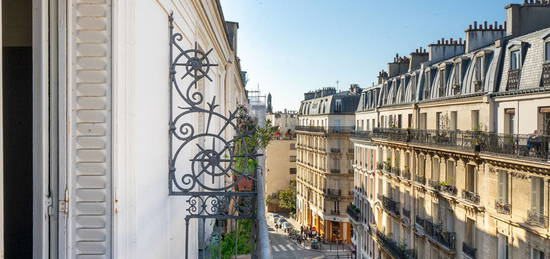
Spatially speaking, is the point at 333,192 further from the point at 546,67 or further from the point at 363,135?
the point at 546,67

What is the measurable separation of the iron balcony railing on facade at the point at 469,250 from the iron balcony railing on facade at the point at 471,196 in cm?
210

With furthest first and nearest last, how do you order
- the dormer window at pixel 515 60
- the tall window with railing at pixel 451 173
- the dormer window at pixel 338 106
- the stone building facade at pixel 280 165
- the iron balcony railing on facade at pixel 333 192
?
1. the stone building facade at pixel 280 165
2. the dormer window at pixel 338 106
3. the iron balcony railing on facade at pixel 333 192
4. the tall window with railing at pixel 451 173
5. the dormer window at pixel 515 60

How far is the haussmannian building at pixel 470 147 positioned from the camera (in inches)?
653

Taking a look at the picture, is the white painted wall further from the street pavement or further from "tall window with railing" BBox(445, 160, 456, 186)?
the street pavement

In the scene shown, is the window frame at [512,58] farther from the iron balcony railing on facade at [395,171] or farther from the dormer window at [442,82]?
the iron balcony railing on facade at [395,171]

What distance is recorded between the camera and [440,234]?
23453 millimetres

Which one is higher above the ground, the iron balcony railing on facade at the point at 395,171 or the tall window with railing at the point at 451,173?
the tall window with railing at the point at 451,173

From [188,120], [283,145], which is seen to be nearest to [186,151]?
[188,120]

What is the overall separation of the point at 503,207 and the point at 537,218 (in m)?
1.98

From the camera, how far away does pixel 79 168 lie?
2.58 metres

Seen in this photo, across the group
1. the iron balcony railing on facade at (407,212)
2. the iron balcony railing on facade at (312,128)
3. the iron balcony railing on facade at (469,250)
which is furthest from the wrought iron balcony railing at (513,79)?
the iron balcony railing on facade at (312,128)

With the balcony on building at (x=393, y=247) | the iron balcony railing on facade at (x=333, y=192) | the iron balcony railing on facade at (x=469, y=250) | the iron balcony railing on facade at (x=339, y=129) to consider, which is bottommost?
the balcony on building at (x=393, y=247)

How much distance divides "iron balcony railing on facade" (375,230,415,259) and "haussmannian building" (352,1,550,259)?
0.30 feet

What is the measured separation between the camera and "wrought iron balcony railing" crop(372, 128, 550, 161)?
15843mm
